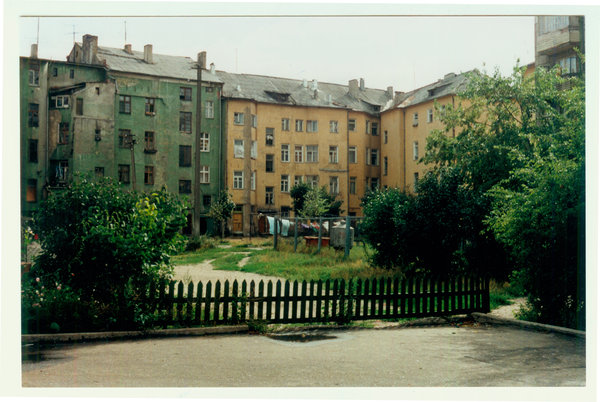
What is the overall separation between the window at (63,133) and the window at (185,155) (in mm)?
9324

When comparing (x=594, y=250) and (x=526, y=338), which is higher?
(x=594, y=250)

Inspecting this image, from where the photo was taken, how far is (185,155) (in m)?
46.9

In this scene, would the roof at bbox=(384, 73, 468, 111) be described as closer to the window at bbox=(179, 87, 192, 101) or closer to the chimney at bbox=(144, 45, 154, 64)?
the window at bbox=(179, 87, 192, 101)

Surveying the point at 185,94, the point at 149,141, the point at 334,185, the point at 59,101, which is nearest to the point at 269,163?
the point at 334,185

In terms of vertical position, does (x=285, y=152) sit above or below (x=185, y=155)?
above

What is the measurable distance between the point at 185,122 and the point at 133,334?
132ft

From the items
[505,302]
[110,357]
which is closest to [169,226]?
[110,357]

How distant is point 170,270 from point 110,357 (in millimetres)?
2490

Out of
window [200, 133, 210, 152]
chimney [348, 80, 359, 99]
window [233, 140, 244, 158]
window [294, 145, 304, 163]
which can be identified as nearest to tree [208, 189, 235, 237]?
window [200, 133, 210, 152]

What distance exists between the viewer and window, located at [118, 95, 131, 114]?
144 ft

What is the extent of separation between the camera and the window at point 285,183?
52.0m

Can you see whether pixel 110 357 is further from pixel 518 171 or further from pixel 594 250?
pixel 518 171

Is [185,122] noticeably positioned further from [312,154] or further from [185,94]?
[312,154]

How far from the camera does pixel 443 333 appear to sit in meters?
9.47
